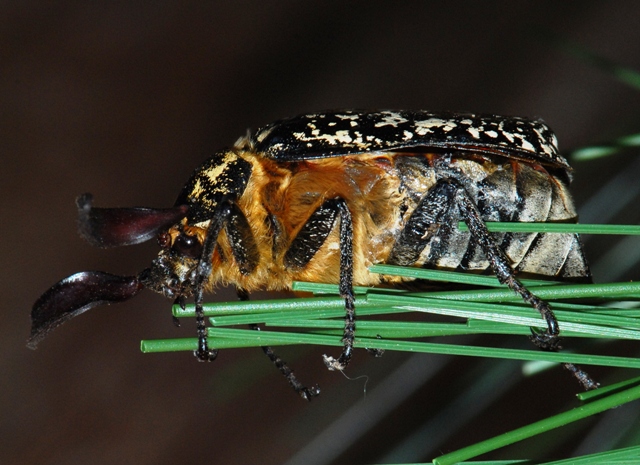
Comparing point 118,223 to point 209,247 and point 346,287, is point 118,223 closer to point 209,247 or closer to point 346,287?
point 209,247

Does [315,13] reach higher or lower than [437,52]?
higher

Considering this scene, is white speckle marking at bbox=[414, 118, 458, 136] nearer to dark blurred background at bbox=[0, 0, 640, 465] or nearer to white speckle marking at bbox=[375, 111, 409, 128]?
white speckle marking at bbox=[375, 111, 409, 128]

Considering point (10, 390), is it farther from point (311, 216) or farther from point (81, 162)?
point (311, 216)

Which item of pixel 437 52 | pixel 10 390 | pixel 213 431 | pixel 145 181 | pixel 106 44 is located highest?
pixel 106 44

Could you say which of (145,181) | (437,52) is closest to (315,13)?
(437,52)

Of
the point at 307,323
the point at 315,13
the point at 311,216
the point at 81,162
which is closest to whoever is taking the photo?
the point at 307,323

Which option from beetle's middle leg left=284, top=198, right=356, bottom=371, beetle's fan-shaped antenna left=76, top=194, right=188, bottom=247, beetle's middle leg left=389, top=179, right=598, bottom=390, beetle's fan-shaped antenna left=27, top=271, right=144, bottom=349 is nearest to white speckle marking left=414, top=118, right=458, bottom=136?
beetle's middle leg left=389, top=179, right=598, bottom=390
